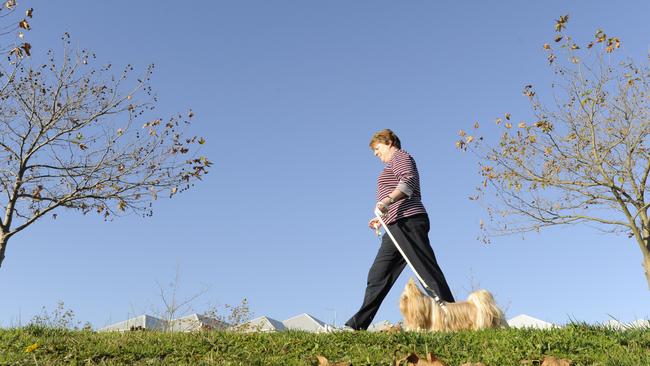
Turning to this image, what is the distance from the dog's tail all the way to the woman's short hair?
1994 mm

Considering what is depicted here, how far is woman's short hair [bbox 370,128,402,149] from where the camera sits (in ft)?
23.9

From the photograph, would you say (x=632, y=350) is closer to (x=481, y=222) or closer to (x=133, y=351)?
(x=133, y=351)

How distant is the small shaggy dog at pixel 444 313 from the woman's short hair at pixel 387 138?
1.71 meters

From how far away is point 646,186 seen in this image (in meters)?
16.0

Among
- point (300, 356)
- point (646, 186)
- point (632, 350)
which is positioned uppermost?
point (646, 186)

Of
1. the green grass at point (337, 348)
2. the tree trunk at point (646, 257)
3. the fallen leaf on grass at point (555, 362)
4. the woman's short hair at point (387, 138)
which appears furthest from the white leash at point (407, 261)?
the tree trunk at point (646, 257)

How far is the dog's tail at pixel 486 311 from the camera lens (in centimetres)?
648

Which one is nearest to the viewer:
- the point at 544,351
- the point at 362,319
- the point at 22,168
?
the point at 544,351

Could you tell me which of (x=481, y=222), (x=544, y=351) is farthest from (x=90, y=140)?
(x=544, y=351)

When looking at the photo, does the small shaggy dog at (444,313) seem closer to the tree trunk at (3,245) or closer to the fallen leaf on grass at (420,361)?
the fallen leaf on grass at (420,361)

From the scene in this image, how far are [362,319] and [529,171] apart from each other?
1086 centimetres

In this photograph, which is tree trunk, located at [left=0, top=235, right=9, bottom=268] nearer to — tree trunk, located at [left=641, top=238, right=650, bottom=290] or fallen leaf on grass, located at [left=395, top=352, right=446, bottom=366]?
fallen leaf on grass, located at [left=395, top=352, right=446, bottom=366]

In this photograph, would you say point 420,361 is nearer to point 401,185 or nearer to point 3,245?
point 401,185

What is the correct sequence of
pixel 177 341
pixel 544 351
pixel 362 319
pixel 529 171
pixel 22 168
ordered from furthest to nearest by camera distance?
pixel 529 171, pixel 22 168, pixel 362 319, pixel 177 341, pixel 544 351
